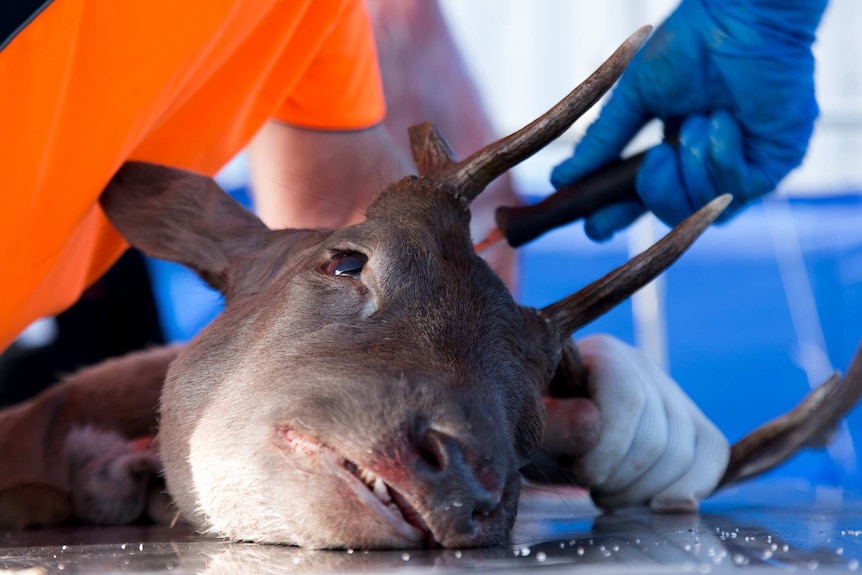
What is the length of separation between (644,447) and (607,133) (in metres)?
0.76

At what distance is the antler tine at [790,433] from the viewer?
211cm

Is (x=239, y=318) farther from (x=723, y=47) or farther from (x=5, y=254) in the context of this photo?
(x=723, y=47)

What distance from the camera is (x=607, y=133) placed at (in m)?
2.34

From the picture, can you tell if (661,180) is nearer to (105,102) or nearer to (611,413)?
(611,413)

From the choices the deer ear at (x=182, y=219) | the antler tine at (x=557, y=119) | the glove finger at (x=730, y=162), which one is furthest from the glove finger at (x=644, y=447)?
the deer ear at (x=182, y=219)

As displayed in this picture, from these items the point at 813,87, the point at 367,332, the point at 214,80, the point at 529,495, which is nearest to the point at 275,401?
the point at 367,332

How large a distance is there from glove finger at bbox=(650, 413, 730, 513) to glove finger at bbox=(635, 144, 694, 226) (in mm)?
479

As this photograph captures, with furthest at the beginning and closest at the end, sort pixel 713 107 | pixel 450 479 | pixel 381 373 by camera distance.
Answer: pixel 713 107
pixel 381 373
pixel 450 479

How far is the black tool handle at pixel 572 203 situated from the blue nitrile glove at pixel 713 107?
44 mm

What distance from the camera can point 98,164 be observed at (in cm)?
186

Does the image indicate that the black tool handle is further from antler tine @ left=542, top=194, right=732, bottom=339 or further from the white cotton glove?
antler tine @ left=542, top=194, right=732, bottom=339

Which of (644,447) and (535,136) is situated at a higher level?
(535,136)

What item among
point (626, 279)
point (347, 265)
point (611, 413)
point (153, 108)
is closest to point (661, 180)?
point (611, 413)

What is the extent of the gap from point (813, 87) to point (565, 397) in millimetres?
928
